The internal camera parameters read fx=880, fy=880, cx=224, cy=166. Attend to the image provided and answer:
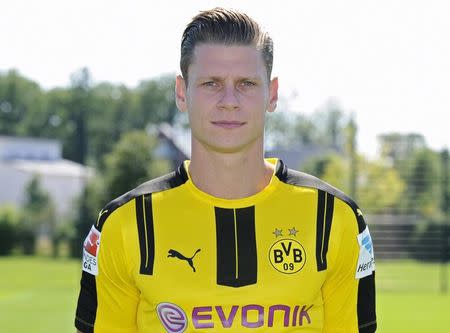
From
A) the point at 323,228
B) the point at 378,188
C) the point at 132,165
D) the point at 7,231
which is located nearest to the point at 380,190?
the point at 378,188

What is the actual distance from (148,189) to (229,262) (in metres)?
0.40

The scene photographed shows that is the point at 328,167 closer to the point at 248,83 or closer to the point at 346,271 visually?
the point at 346,271

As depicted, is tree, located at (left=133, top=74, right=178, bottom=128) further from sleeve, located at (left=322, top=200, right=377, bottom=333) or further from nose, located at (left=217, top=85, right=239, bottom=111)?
nose, located at (left=217, top=85, right=239, bottom=111)

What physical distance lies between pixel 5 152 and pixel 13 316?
157 ft

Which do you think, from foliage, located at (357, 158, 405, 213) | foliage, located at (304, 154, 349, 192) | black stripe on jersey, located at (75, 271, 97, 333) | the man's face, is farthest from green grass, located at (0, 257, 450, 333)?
the man's face

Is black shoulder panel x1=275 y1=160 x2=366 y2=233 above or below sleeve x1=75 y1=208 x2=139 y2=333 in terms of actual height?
above

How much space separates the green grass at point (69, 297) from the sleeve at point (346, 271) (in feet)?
28.4

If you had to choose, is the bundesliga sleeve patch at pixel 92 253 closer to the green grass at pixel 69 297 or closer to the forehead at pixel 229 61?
the forehead at pixel 229 61

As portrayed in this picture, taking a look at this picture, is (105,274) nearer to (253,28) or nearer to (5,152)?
(253,28)

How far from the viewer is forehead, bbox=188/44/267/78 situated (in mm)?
2893

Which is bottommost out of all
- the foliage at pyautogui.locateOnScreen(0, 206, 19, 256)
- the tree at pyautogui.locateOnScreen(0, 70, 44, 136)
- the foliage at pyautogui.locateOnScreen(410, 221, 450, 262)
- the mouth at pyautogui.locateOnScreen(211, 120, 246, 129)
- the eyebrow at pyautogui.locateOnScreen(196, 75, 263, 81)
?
the foliage at pyautogui.locateOnScreen(0, 206, 19, 256)

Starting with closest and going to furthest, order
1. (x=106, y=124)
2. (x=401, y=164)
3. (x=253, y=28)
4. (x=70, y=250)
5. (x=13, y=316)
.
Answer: (x=253, y=28)
(x=13, y=316)
(x=401, y=164)
(x=70, y=250)
(x=106, y=124)

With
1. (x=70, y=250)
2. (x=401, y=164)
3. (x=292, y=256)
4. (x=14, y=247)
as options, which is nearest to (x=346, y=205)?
(x=292, y=256)

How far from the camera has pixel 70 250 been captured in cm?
3272
